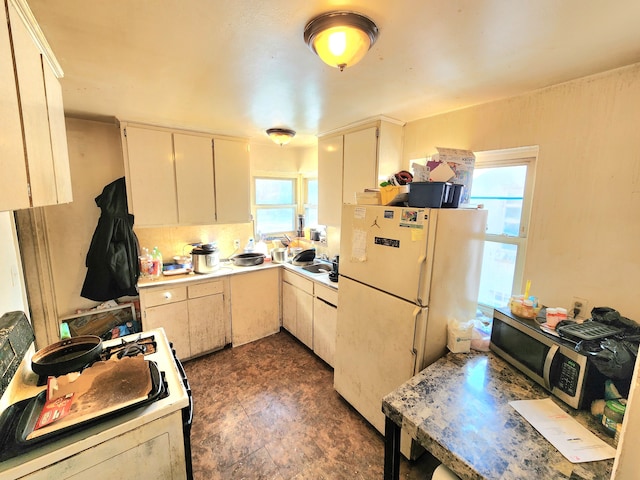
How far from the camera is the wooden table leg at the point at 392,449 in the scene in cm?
127

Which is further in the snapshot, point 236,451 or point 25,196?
point 236,451

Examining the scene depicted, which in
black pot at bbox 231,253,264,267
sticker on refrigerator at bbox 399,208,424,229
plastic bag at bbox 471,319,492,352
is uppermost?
sticker on refrigerator at bbox 399,208,424,229

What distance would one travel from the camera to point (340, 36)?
3.53 ft

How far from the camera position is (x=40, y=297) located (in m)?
2.47

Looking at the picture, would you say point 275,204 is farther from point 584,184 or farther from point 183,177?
point 584,184

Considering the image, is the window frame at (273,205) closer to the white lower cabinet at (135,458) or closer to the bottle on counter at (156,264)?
the bottle on counter at (156,264)

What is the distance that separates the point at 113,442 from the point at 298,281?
6.52ft

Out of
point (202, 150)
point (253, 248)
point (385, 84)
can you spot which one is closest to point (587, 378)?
point (385, 84)

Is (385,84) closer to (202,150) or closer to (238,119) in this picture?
(238,119)

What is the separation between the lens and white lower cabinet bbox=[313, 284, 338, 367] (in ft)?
8.01

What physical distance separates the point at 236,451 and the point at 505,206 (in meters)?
2.53

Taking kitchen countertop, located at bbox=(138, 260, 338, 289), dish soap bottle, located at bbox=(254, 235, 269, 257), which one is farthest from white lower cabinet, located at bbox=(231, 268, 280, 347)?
dish soap bottle, located at bbox=(254, 235, 269, 257)

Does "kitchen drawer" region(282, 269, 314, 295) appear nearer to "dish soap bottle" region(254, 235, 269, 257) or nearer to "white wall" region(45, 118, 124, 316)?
"dish soap bottle" region(254, 235, 269, 257)

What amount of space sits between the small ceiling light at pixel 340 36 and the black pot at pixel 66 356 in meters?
1.78
